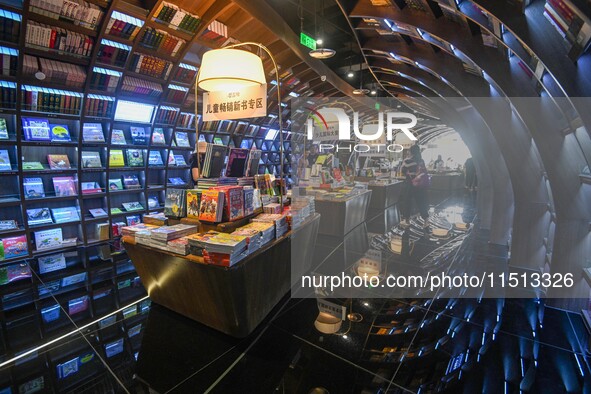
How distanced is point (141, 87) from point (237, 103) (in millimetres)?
2642

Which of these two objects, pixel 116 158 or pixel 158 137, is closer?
pixel 116 158

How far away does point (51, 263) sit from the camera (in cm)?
390

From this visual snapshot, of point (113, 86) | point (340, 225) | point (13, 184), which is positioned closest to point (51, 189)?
point (13, 184)

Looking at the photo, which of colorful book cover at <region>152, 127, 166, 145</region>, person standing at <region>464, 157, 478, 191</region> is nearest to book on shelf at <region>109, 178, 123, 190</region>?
colorful book cover at <region>152, 127, 166, 145</region>

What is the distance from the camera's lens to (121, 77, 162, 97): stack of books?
455 cm

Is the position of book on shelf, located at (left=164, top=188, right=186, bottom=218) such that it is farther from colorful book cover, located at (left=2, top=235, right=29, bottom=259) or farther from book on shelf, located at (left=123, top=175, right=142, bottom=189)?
book on shelf, located at (left=123, top=175, right=142, bottom=189)

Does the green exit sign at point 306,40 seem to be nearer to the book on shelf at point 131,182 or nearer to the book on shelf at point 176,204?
the book on shelf at point 176,204

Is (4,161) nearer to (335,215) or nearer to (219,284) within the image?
(219,284)

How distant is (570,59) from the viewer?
Result: 1.87 meters

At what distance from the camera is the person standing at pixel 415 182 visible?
7.66 meters

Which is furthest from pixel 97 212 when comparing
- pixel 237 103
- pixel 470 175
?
pixel 470 175

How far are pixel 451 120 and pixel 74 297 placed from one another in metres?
8.57

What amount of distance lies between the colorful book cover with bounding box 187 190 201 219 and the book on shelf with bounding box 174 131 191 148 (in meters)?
3.84

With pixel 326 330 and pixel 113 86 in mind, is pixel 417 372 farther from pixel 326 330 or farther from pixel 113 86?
pixel 113 86
